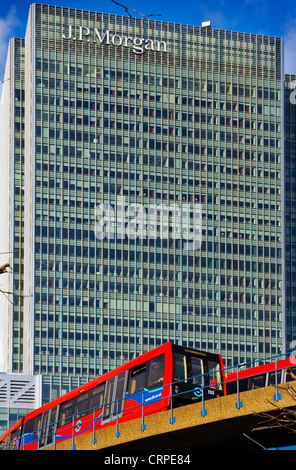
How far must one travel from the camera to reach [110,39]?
592ft

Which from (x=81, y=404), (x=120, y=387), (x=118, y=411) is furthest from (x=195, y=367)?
(x=81, y=404)

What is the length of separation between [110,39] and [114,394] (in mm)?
149246

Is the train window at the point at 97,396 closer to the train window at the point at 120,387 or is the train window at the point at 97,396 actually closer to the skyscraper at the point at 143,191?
the train window at the point at 120,387

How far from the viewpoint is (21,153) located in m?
185

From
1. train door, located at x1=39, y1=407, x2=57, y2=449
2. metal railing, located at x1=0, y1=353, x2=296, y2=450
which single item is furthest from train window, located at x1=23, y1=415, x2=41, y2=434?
train door, located at x1=39, y1=407, x2=57, y2=449

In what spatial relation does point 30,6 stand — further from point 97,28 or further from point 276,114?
point 276,114

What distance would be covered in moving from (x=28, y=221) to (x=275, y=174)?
49.3m

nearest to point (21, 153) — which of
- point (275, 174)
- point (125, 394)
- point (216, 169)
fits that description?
point (216, 169)

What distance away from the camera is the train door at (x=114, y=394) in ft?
120

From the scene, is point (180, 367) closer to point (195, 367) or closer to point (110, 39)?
point (195, 367)

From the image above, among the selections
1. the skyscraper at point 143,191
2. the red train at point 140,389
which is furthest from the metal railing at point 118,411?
the skyscraper at point 143,191

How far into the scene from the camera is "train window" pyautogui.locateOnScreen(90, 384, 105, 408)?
39.1m

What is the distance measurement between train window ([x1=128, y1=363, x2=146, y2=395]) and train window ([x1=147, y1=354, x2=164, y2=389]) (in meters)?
0.30

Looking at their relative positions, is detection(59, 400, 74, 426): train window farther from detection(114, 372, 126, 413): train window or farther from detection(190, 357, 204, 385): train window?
detection(190, 357, 204, 385): train window
